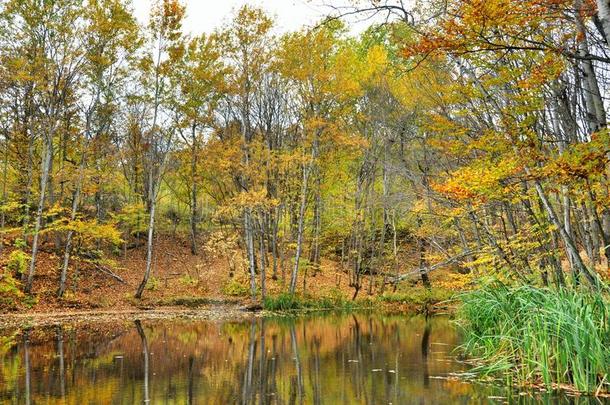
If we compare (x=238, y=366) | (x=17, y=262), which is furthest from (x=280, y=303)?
(x=238, y=366)

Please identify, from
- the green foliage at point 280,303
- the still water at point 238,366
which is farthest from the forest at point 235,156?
the still water at point 238,366

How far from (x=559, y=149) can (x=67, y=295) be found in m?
16.6

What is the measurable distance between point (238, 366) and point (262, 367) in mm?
413

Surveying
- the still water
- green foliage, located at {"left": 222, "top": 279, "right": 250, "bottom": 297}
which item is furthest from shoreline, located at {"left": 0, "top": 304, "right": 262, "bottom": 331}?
the still water

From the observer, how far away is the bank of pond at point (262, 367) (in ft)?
19.8

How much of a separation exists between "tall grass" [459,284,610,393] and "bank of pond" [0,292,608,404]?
3.4 inches

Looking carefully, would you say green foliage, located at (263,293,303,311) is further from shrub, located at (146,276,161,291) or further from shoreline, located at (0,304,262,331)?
shrub, located at (146,276,161,291)

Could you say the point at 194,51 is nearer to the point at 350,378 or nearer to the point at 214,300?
the point at 214,300

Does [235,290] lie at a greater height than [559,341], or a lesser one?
greater

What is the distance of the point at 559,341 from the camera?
5.95m

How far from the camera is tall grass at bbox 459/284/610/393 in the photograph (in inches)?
217

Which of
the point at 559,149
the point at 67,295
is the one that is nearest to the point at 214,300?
the point at 67,295

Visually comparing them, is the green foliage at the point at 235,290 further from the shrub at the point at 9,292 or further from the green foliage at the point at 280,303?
the shrub at the point at 9,292

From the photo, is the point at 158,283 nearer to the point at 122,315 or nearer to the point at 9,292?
the point at 122,315
